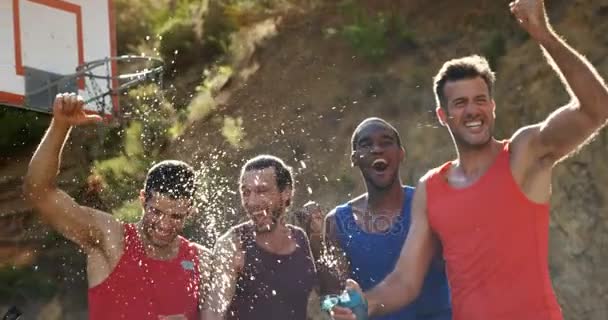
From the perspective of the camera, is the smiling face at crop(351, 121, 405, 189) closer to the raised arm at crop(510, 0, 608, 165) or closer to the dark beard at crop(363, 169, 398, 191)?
the dark beard at crop(363, 169, 398, 191)

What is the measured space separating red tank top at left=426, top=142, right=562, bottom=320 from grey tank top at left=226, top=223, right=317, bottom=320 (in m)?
0.76

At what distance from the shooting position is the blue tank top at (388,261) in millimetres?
5691

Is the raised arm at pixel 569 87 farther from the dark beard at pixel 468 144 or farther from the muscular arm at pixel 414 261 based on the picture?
the muscular arm at pixel 414 261

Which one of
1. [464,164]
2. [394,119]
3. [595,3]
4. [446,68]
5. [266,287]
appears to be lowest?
[266,287]

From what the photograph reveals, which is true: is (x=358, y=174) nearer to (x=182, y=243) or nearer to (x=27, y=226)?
(x=27, y=226)

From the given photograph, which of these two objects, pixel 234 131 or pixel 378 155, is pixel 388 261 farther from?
pixel 234 131

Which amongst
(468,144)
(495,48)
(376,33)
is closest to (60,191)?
(468,144)

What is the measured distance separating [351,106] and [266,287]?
845 centimetres

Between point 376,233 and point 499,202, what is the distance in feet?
→ 2.79

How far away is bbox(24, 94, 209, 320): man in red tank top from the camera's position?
18.4ft

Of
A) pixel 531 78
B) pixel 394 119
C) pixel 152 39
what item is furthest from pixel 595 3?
pixel 152 39

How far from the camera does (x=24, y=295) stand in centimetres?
1372

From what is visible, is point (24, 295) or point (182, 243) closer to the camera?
point (182, 243)

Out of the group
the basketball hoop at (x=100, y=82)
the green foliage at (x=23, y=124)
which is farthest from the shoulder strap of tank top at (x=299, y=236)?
the green foliage at (x=23, y=124)
